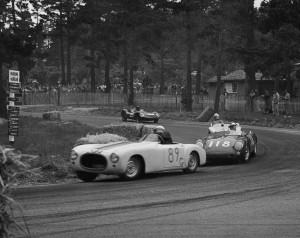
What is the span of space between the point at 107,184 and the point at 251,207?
3926 millimetres

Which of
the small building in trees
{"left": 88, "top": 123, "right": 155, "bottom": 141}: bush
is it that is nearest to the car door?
{"left": 88, "top": 123, "right": 155, "bottom": 141}: bush

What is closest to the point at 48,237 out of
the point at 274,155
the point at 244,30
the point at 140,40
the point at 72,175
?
the point at 72,175

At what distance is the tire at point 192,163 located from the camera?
1530cm

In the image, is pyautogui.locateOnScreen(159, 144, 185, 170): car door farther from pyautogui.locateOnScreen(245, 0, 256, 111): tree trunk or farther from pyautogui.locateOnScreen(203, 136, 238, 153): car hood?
pyautogui.locateOnScreen(245, 0, 256, 111): tree trunk

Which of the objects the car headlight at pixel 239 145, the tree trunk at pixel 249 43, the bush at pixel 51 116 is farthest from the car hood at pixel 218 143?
the tree trunk at pixel 249 43

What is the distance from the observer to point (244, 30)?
4538cm

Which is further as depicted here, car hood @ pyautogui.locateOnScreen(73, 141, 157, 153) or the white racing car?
car hood @ pyautogui.locateOnScreen(73, 141, 157, 153)

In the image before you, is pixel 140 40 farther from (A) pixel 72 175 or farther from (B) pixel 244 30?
(A) pixel 72 175

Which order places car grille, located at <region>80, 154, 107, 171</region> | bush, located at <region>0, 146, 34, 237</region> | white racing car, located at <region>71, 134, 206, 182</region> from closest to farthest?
bush, located at <region>0, 146, 34, 237</region>
white racing car, located at <region>71, 134, 206, 182</region>
car grille, located at <region>80, 154, 107, 171</region>

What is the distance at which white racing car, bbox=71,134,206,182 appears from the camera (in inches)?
506

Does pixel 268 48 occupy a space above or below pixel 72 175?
above

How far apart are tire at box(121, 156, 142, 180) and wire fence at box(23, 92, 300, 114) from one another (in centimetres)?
3125

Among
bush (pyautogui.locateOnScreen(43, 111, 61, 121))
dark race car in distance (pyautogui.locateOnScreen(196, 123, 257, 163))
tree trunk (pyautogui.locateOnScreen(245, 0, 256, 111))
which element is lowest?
dark race car in distance (pyautogui.locateOnScreen(196, 123, 257, 163))

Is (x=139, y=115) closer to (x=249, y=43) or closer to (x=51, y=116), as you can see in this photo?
(x=51, y=116)
